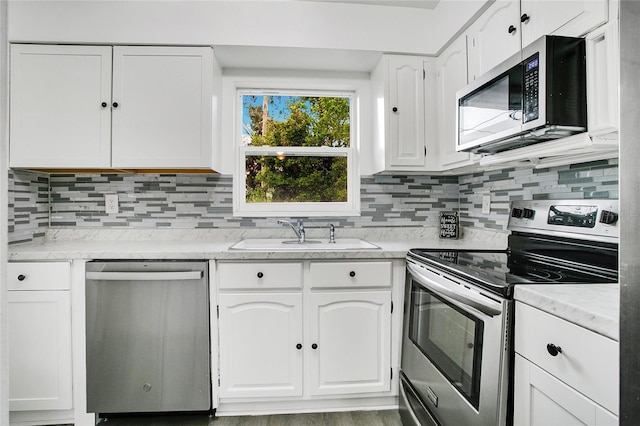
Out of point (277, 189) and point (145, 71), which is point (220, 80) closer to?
point (145, 71)

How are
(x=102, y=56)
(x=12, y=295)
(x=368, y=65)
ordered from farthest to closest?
1. (x=368, y=65)
2. (x=102, y=56)
3. (x=12, y=295)

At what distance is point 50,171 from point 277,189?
4.71ft

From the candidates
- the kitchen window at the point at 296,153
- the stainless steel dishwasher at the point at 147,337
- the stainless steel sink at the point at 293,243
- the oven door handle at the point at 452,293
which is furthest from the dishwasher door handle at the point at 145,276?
the oven door handle at the point at 452,293

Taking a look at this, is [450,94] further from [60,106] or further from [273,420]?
[60,106]

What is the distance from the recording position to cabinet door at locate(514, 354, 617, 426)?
802 millimetres

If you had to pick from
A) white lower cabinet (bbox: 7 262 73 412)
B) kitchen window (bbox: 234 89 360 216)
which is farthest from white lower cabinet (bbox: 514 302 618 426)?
white lower cabinet (bbox: 7 262 73 412)

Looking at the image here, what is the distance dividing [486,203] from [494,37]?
3.14 feet

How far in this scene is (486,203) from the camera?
6.99ft

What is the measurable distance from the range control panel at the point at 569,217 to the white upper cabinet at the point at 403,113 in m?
0.66

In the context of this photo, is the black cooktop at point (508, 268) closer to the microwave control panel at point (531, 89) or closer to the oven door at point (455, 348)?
the oven door at point (455, 348)

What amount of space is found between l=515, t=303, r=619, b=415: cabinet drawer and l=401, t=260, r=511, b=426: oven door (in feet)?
0.20

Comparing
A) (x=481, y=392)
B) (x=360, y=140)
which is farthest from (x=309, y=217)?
(x=481, y=392)

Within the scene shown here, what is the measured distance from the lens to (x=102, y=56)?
200cm

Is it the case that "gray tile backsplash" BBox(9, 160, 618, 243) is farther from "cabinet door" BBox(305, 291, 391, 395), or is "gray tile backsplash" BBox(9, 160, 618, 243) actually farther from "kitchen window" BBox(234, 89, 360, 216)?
"cabinet door" BBox(305, 291, 391, 395)
